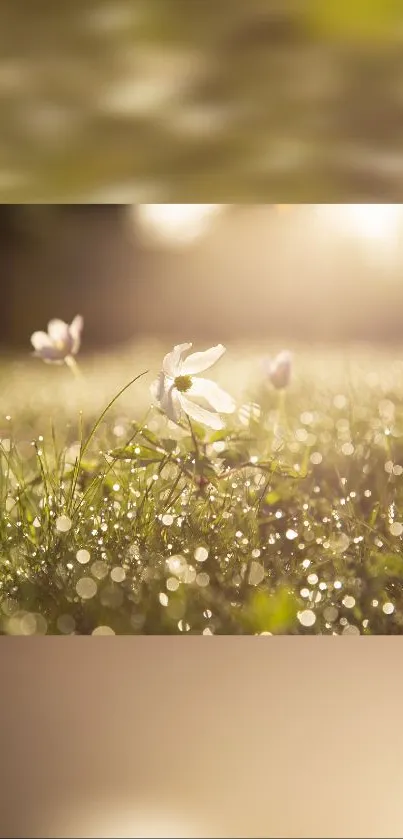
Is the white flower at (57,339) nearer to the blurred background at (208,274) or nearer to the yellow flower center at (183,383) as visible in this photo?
the blurred background at (208,274)

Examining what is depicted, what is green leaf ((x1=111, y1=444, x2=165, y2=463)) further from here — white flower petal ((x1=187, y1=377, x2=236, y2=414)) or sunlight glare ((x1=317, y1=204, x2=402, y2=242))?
sunlight glare ((x1=317, y1=204, x2=402, y2=242))

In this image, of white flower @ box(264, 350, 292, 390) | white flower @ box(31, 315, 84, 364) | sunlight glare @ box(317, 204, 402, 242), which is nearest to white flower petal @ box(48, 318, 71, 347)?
white flower @ box(31, 315, 84, 364)

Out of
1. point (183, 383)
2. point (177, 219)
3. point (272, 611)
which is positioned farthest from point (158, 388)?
point (272, 611)

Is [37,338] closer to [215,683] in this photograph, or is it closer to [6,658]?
[6,658]

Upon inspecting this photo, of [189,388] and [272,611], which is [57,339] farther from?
[272,611]

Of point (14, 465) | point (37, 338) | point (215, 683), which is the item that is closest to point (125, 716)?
point (215, 683)
